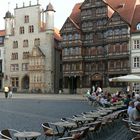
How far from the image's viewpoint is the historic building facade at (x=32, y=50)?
7094 cm

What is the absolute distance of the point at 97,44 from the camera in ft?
210

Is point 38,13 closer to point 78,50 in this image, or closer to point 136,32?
point 78,50

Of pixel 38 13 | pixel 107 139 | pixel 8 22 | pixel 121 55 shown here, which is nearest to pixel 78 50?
pixel 121 55

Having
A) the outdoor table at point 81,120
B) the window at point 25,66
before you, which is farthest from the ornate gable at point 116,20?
the outdoor table at point 81,120

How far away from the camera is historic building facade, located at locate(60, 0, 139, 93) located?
201 ft

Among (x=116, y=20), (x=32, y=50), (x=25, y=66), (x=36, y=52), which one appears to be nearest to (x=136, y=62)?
(x=116, y=20)

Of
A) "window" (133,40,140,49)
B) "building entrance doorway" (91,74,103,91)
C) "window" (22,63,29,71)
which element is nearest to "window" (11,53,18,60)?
"window" (22,63,29,71)

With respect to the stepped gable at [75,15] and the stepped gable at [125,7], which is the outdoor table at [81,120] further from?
the stepped gable at [75,15]

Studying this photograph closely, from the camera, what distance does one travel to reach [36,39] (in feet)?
240

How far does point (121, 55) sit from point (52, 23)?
16.4 m

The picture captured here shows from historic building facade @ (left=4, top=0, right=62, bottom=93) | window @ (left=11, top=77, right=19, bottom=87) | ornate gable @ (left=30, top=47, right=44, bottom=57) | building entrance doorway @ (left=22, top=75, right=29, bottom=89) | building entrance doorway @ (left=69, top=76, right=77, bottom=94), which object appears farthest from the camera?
window @ (left=11, top=77, right=19, bottom=87)

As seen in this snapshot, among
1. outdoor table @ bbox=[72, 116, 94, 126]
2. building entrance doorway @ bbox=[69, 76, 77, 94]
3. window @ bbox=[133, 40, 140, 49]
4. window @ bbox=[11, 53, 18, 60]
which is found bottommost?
outdoor table @ bbox=[72, 116, 94, 126]

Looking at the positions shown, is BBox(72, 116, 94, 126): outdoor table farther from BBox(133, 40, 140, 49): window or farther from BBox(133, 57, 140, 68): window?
BBox(133, 40, 140, 49): window

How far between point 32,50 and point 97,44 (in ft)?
46.6
